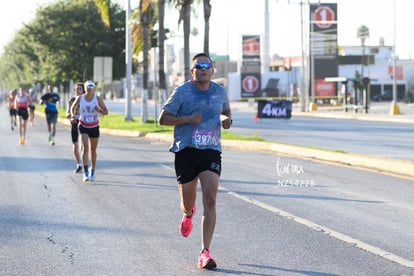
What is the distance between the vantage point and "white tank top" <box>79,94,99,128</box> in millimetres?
15250

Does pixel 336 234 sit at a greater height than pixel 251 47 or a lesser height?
lesser

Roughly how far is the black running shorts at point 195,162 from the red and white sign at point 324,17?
60.0 meters

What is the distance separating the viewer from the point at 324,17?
6769 centimetres

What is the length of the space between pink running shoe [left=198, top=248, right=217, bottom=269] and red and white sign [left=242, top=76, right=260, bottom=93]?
84.4 meters

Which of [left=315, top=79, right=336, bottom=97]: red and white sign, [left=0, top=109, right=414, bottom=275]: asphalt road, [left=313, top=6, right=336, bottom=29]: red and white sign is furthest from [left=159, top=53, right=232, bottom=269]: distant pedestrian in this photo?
[left=315, top=79, right=336, bottom=97]: red and white sign

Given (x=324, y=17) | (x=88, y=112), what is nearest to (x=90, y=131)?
(x=88, y=112)

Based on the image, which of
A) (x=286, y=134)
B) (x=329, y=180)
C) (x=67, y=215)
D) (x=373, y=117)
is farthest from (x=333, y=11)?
(x=67, y=215)

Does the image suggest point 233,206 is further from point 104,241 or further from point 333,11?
point 333,11

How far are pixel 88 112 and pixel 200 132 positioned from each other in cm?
769

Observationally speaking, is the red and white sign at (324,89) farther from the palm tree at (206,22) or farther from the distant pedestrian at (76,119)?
the distant pedestrian at (76,119)

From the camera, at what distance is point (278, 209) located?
38.1 ft

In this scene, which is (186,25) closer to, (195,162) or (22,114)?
(22,114)

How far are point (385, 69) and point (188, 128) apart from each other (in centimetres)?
10210

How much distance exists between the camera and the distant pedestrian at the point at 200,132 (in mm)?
7867
